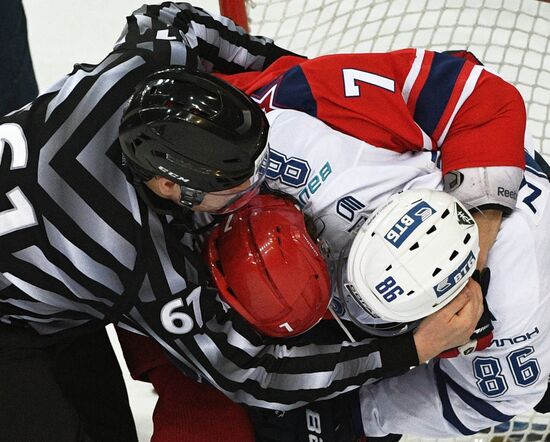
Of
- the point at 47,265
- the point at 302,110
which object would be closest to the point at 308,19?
the point at 302,110

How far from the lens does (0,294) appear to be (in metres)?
1.16

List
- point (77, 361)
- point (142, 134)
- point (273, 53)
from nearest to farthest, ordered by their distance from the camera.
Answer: point (142, 134) → point (77, 361) → point (273, 53)

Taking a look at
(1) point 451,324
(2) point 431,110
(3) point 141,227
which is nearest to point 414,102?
(2) point 431,110

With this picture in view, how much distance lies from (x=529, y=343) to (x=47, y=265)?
2.31 ft

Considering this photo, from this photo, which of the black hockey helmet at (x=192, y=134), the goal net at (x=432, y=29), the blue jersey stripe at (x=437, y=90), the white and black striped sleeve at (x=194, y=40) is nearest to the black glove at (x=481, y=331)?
the blue jersey stripe at (x=437, y=90)

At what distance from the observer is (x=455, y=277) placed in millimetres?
1106

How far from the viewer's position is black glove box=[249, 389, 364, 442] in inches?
54.9

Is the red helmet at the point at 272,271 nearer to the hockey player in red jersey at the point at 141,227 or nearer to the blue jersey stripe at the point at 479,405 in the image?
the hockey player in red jersey at the point at 141,227

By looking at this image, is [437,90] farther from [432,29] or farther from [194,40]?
[432,29]

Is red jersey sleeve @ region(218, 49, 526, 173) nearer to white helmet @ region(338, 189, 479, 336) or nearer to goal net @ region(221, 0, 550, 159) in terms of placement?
white helmet @ region(338, 189, 479, 336)

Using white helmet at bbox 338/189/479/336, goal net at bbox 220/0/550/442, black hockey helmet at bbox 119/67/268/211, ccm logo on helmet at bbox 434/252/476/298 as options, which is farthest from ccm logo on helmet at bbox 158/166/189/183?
goal net at bbox 220/0/550/442

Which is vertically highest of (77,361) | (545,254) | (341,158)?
(341,158)

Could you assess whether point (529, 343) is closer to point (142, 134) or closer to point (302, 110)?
point (302, 110)

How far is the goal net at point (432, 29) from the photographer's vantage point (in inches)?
74.9
